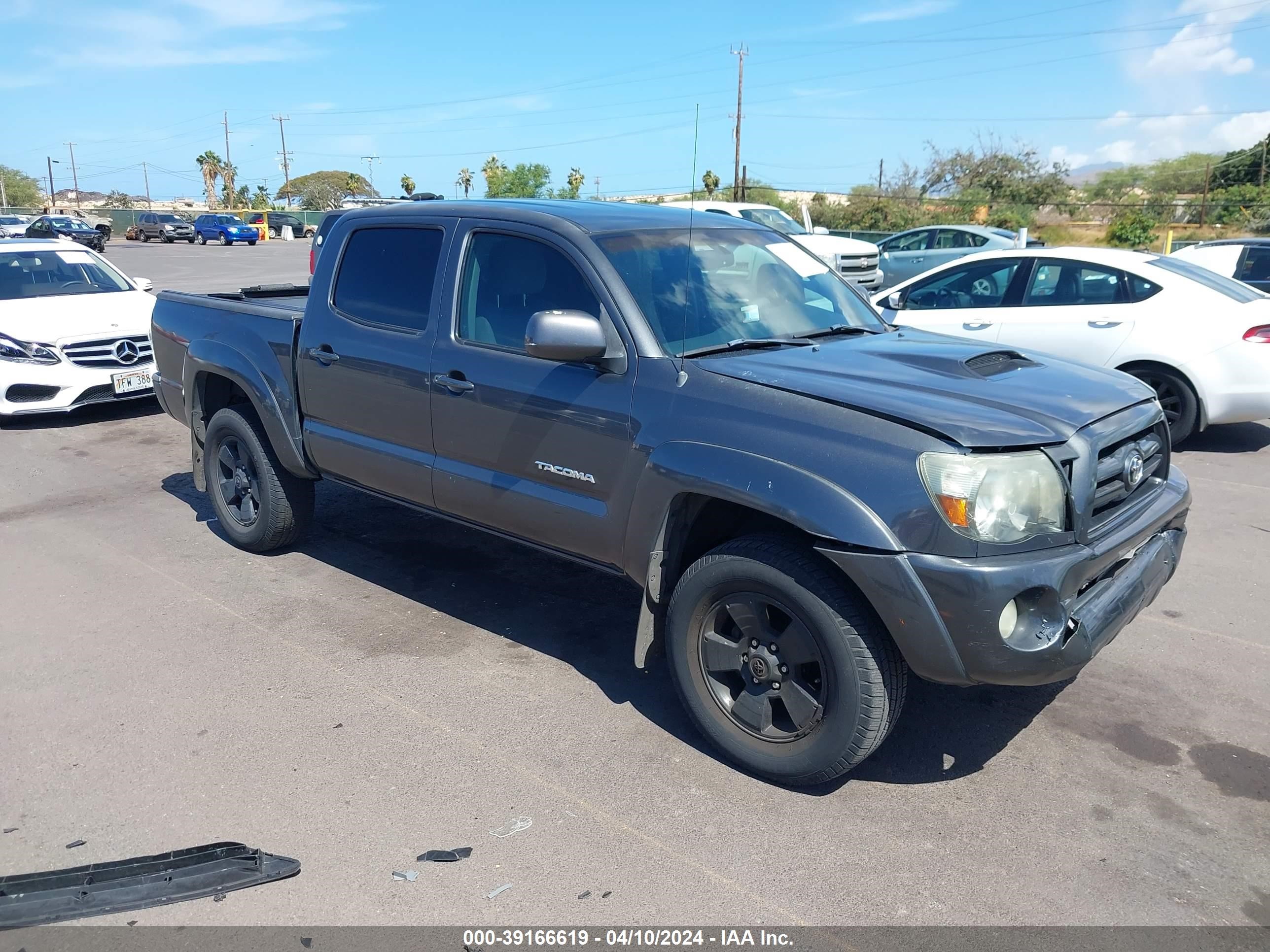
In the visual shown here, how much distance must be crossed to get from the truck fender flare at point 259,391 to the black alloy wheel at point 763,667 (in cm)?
270

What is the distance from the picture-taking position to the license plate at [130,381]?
933 cm

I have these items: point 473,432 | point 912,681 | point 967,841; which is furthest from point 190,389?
point 967,841

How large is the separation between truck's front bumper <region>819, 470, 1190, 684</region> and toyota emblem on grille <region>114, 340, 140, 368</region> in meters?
8.23

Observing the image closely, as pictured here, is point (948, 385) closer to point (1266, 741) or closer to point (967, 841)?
point (967, 841)

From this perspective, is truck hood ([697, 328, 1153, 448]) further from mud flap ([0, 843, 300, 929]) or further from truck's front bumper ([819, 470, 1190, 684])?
mud flap ([0, 843, 300, 929])

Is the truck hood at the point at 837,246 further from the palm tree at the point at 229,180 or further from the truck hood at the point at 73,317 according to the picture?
the palm tree at the point at 229,180

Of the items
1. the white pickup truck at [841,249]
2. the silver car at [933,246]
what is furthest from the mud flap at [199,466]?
the silver car at [933,246]

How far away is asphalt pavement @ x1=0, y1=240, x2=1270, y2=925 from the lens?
9.93 feet

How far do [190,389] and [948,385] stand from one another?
14.5 ft

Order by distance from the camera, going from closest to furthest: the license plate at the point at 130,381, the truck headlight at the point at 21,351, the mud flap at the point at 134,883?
the mud flap at the point at 134,883 → the truck headlight at the point at 21,351 → the license plate at the point at 130,381

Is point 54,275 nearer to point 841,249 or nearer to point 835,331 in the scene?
point 835,331

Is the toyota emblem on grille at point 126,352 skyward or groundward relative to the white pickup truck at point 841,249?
groundward

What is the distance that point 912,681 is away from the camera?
4402 millimetres

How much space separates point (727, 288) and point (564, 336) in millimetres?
902
